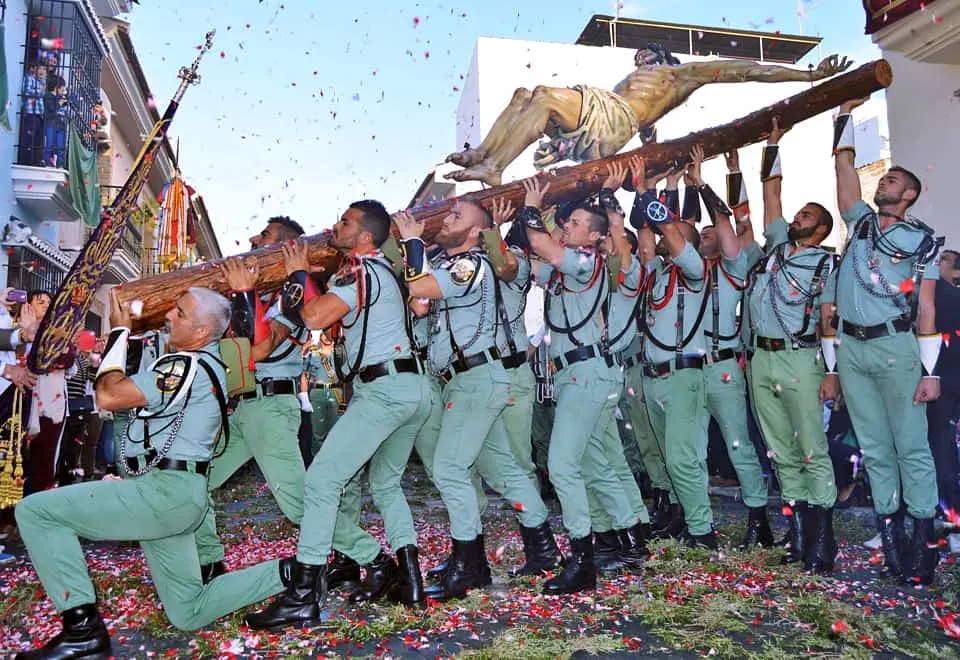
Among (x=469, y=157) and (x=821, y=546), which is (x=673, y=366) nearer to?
(x=821, y=546)

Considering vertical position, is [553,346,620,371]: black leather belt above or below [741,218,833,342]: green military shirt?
below

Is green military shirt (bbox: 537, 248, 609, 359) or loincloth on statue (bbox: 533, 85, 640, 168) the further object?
loincloth on statue (bbox: 533, 85, 640, 168)

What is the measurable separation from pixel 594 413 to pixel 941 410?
300 cm

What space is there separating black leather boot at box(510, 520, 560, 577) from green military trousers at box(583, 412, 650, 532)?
380mm

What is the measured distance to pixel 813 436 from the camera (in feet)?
16.6

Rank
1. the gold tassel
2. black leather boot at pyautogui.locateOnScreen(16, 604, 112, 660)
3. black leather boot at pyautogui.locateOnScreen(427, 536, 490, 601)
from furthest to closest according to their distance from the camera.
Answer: the gold tassel, black leather boot at pyautogui.locateOnScreen(427, 536, 490, 601), black leather boot at pyautogui.locateOnScreen(16, 604, 112, 660)

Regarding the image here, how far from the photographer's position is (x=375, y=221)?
179 inches

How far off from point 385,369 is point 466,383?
1.83 feet

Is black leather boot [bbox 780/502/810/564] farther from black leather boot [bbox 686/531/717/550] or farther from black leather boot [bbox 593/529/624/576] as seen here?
black leather boot [bbox 593/529/624/576]

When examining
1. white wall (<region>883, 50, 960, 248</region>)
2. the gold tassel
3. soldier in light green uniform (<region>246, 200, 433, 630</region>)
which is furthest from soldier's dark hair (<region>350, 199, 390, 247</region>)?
white wall (<region>883, 50, 960, 248</region>)

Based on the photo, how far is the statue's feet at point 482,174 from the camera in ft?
18.1

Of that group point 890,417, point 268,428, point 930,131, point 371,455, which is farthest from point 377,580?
point 930,131

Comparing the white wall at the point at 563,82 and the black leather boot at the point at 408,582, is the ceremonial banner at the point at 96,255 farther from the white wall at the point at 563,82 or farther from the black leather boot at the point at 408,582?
the white wall at the point at 563,82

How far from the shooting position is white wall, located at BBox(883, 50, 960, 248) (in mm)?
7501
